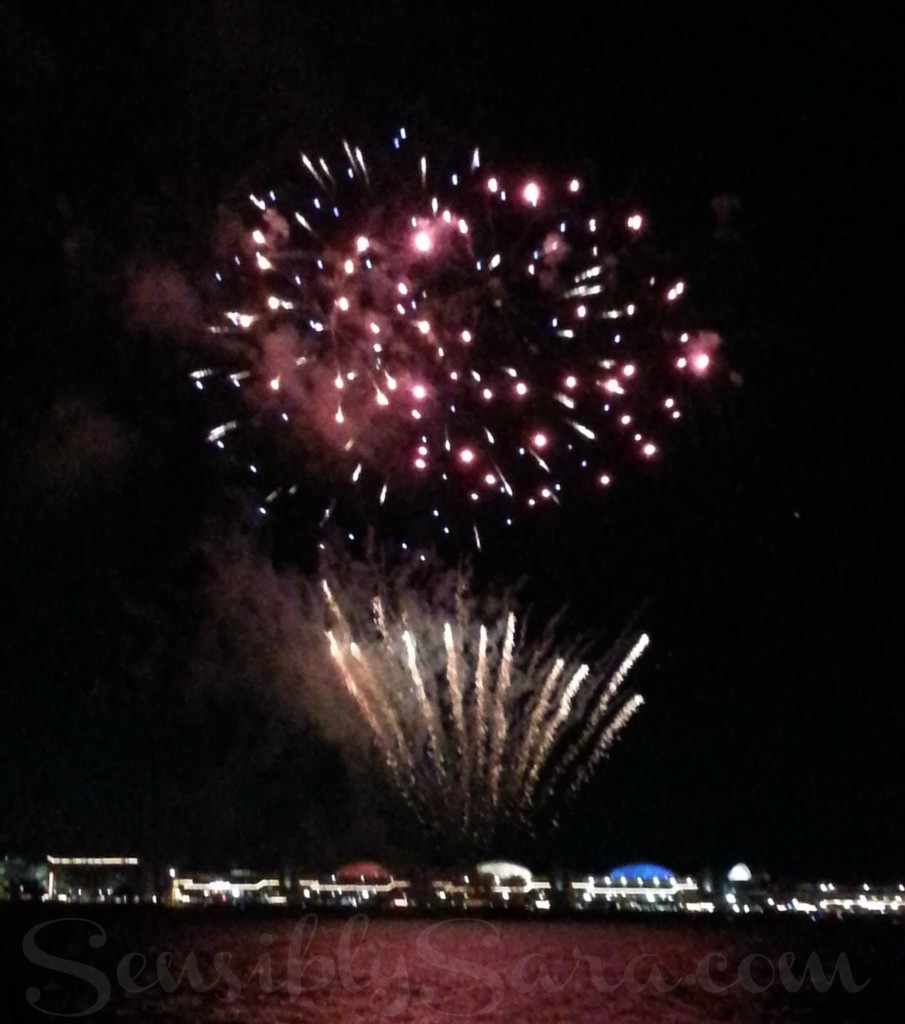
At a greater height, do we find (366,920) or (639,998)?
(366,920)

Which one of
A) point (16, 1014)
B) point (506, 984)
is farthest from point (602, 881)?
point (16, 1014)

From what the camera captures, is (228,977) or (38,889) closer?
(228,977)

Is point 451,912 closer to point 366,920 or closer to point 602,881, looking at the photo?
point 366,920

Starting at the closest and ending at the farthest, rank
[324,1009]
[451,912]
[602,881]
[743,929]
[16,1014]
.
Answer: [16,1014]
[324,1009]
[743,929]
[451,912]
[602,881]

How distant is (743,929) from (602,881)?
52929 millimetres

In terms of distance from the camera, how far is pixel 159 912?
136500mm

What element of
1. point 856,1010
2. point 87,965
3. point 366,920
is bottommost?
point 856,1010

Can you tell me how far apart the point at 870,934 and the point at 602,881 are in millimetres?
64856

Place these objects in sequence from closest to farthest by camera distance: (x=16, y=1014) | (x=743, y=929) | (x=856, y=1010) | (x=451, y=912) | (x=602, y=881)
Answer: (x=16, y=1014) < (x=856, y=1010) < (x=743, y=929) < (x=451, y=912) < (x=602, y=881)

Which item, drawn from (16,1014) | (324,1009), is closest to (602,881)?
(324,1009)

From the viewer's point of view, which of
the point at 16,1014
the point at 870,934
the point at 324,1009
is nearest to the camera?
the point at 16,1014

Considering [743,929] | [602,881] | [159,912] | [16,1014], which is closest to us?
[16,1014]

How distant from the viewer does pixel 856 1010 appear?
52312mm

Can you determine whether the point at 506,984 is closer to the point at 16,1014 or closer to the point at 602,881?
the point at 16,1014
